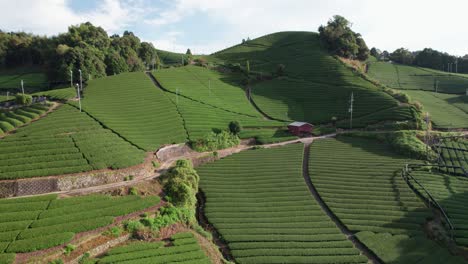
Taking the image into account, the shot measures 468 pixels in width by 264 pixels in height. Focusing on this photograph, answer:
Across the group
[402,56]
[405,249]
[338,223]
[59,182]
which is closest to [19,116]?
[59,182]

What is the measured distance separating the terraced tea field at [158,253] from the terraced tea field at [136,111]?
65.0ft

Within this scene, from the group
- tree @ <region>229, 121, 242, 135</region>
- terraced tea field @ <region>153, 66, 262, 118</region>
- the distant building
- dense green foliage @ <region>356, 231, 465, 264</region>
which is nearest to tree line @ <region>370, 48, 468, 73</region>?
terraced tea field @ <region>153, 66, 262, 118</region>

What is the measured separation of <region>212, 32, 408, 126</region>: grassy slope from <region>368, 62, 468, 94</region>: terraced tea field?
58.9ft

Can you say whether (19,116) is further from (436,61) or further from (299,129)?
(436,61)

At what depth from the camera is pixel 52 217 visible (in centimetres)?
2706

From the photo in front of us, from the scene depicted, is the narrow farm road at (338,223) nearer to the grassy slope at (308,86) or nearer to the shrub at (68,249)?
the shrub at (68,249)

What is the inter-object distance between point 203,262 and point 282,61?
91.1m

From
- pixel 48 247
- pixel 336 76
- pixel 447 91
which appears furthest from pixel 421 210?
pixel 447 91

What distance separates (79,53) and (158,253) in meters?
65.3

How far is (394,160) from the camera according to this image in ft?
156

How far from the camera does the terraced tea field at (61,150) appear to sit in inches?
1322

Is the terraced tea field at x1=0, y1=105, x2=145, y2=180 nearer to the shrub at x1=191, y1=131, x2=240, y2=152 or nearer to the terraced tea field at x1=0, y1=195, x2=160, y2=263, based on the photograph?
the terraced tea field at x1=0, y1=195, x2=160, y2=263

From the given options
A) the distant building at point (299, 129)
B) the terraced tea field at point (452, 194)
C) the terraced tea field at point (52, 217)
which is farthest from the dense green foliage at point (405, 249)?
the distant building at point (299, 129)

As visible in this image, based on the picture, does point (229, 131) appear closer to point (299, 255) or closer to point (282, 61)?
point (299, 255)
